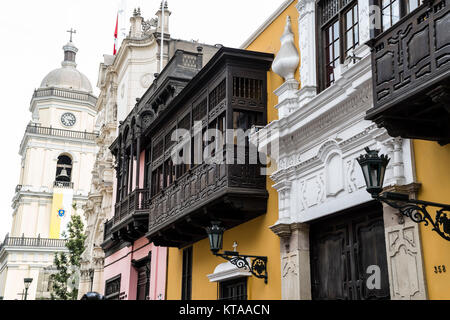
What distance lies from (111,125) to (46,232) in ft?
79.3

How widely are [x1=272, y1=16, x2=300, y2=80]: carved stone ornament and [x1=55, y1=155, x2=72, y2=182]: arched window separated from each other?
4207 centimetres

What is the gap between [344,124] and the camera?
34.1 ft

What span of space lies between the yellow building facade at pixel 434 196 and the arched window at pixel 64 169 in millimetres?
46485

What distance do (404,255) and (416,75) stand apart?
279cm

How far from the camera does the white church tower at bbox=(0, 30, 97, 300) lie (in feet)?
160

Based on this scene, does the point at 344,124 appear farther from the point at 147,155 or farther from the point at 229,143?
the point at 147,155

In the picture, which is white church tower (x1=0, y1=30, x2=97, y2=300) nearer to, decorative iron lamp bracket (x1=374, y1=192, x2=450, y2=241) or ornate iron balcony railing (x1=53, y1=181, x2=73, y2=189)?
ornate iron balcony railing (x1=53, y1=181, x2=73, y2=189)

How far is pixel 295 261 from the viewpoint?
11305mm

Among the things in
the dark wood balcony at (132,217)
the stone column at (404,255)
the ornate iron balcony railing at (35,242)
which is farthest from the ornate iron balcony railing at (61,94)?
the stone column at (404,255)

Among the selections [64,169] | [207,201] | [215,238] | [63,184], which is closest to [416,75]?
[215,238]

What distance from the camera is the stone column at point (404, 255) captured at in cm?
824

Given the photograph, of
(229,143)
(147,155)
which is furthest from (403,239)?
(147,155)

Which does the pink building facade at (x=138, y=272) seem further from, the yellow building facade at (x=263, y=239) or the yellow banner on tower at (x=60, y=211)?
the yellow banner on tower at (x=60, y=211)

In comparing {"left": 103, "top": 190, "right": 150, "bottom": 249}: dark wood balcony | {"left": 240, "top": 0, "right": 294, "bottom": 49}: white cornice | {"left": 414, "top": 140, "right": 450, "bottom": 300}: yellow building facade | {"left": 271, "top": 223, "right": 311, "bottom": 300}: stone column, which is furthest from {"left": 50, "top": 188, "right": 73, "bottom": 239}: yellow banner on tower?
{"left": 414, "top": 140, "right": 450, "bottom": 300}: yellow building facade
